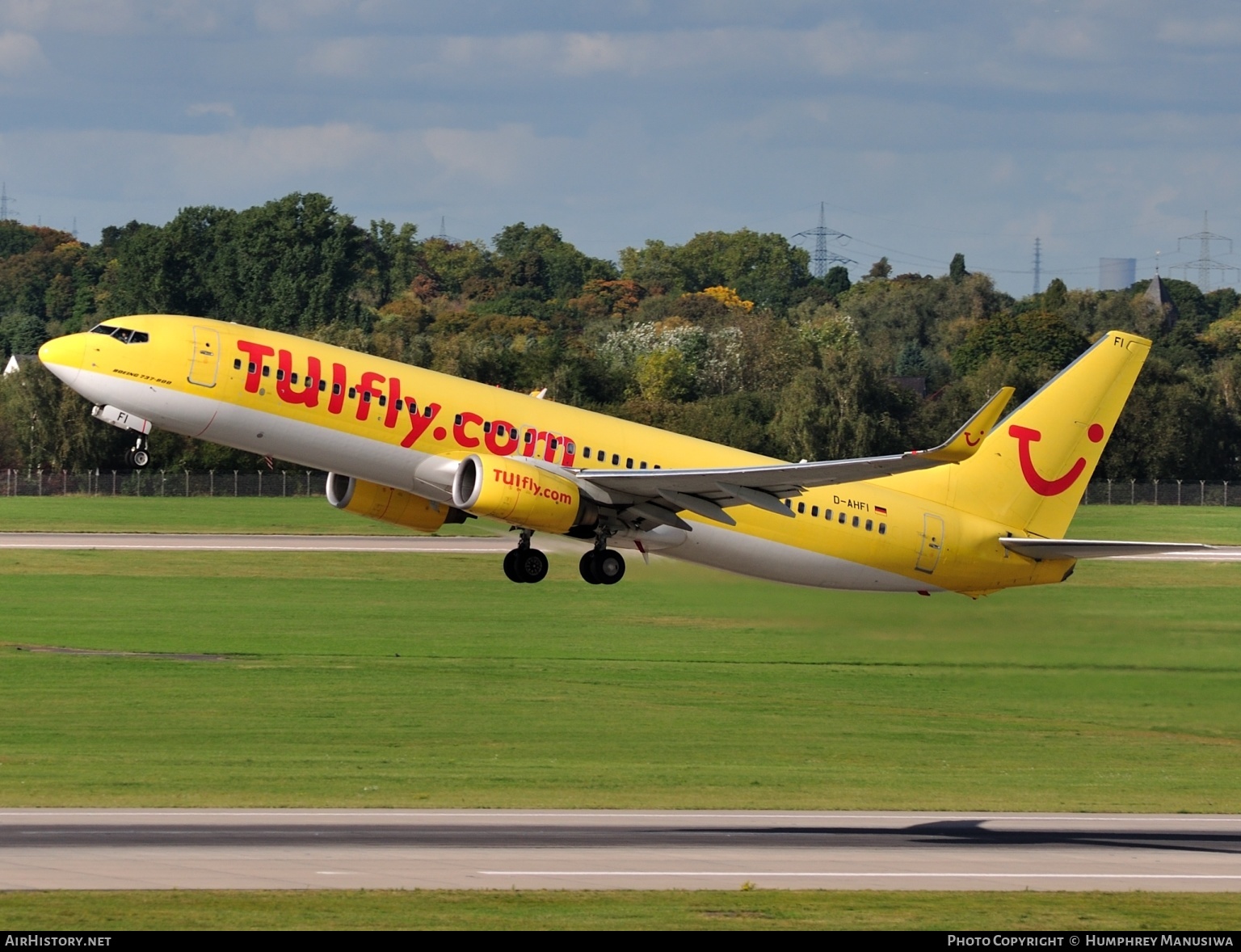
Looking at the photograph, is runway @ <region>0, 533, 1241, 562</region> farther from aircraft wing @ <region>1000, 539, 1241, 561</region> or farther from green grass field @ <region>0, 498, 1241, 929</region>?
aircraft wing @ <region>1000, 539, 1241, 561</region>

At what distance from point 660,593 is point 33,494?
58168mm

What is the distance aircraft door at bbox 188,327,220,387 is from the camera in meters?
44.6

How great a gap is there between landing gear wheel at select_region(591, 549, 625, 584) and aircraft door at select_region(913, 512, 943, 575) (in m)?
10.5

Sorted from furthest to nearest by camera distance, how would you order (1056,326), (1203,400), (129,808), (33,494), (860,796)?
(1056,326) < (1203,400) < (33,494) < (860,796) < (129,808)

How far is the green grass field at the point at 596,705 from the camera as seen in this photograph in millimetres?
38500

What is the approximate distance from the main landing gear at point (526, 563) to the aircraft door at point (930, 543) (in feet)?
40.6

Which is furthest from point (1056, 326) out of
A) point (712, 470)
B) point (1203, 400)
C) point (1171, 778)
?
point (712, 470)

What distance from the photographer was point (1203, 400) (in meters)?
157

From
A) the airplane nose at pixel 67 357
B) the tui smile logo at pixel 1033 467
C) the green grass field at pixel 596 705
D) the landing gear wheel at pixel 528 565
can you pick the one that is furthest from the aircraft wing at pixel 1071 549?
the airplane nose at pixel 67 357

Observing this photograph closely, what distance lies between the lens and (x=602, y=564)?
158 ft

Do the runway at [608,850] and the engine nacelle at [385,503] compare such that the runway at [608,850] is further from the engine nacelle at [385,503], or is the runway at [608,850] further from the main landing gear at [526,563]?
the engine nacelle at [385,503]

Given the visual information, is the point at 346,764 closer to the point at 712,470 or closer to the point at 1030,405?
the point at 712,470

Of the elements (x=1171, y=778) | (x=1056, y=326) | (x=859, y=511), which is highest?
(x=1056, y=326)

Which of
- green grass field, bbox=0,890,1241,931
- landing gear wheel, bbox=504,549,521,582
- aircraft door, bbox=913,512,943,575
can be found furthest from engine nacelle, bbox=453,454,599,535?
aircraft door, bbox=913,512,943,575
